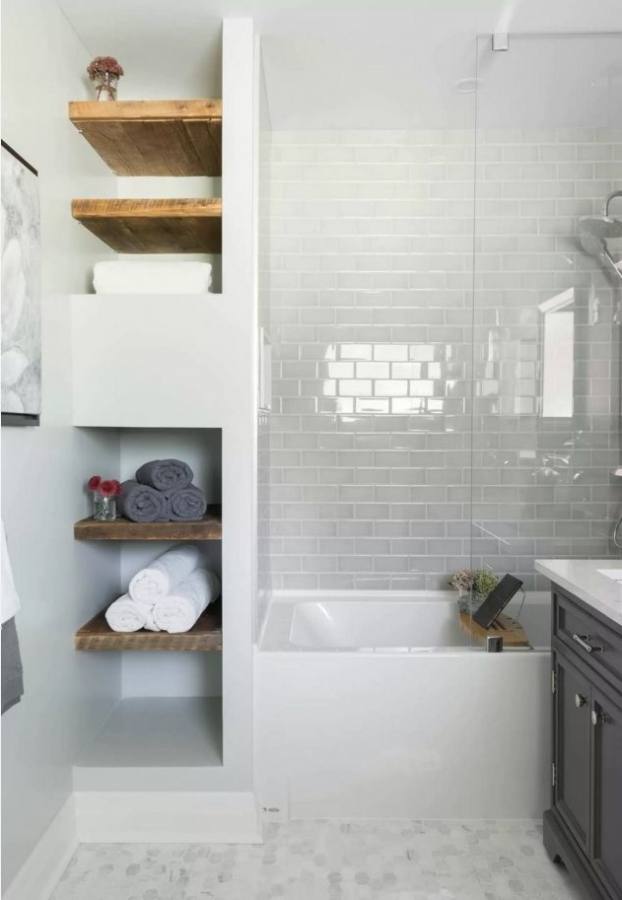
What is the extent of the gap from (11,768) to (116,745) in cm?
69

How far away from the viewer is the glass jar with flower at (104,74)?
2291mm

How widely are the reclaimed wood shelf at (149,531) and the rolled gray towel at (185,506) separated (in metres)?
0.06

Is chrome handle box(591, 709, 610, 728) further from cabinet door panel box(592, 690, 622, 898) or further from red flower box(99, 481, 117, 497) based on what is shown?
red flower box(99, 481, 117, 497)

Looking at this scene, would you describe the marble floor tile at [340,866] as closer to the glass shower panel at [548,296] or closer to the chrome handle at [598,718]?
the chrome handle at [598,718]

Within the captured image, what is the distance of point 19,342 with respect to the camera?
1828 millimetres

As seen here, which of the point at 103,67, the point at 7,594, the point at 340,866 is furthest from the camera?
the point at 103,67

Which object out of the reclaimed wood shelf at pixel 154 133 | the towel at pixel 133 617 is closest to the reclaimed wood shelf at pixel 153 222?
the reclaimed wood shelf at pixel 154 133

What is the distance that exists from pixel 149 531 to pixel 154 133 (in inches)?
55.1

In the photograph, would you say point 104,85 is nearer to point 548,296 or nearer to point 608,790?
point 548,296

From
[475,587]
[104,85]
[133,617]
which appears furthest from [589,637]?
[104,85]

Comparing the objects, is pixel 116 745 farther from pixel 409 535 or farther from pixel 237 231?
pixel 237 231

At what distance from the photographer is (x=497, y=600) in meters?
2.48

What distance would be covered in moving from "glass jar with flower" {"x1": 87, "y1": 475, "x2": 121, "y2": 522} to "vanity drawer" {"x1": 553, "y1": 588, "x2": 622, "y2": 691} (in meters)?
1.53

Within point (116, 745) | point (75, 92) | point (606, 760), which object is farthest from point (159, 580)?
point (75, 92)
